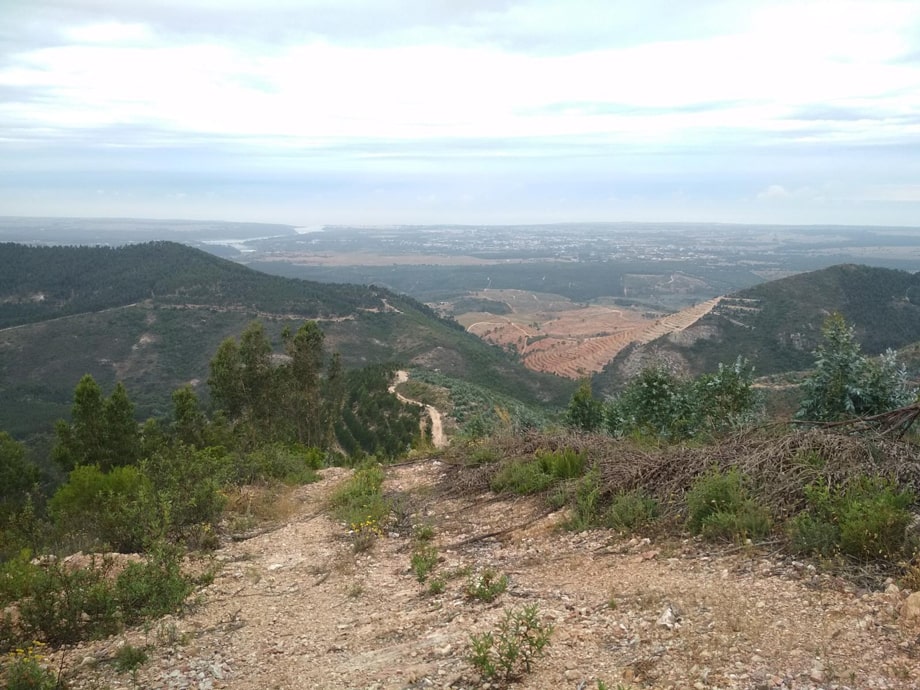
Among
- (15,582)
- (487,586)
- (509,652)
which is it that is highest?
(509,652)

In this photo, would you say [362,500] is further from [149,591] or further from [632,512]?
[632,512]

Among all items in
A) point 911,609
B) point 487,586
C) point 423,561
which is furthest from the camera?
point 423,561

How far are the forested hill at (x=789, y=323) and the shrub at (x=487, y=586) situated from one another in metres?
57.1

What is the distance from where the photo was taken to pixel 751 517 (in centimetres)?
542

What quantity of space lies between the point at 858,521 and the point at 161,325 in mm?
77497

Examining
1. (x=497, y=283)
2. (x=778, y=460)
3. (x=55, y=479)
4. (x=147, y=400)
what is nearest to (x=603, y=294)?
(x=497, y=283)

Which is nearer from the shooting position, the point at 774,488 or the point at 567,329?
the point at 774,488

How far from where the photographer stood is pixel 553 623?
14.9ft

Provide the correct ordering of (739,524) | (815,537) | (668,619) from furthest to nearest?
(739,524), (815,537), (668,619)

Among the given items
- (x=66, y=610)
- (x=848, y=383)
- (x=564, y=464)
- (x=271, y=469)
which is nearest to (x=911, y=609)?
(x=564, y=464)

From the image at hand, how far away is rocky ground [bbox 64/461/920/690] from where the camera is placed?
3797 millimetres

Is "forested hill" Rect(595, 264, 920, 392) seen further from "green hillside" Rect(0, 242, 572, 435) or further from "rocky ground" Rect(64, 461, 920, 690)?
"rocky ground" Rect(64, 461, 920, 690)

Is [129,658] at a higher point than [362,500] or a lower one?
higher

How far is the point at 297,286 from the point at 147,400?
36372 millimetres
